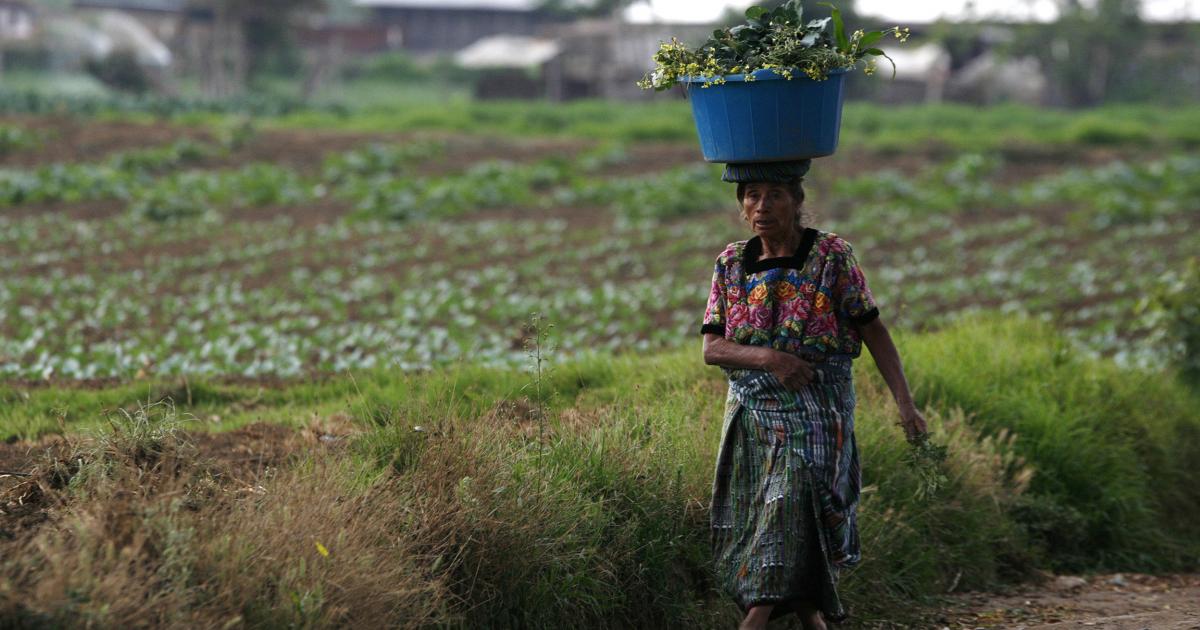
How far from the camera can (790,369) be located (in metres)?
4.09

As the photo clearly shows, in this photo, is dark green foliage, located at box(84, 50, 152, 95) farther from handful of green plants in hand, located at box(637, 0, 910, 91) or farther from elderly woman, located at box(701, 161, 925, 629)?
elderly woman, located at box(701, 161, 925, 629)

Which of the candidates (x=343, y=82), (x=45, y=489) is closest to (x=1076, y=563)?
(x=45, y=489)

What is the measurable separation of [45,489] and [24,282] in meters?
8.46

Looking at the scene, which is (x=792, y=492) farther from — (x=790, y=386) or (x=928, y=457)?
(x=928, y=457)

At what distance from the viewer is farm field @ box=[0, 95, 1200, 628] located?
369 cm

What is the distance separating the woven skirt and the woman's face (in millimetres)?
463

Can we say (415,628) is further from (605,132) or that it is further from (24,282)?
(605,132)

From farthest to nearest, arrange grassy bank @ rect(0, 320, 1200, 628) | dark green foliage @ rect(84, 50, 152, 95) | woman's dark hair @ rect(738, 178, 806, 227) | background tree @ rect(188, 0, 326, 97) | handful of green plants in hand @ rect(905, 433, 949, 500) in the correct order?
dark green foliage @ rect(84, 50, 152, 95), background tree @ rect(188, 0, 326, 97), handful of green plants in hand @ rect(905, 433, 949, 500), woman's dark hair @ rect(738, 178, 806, 227), grassy bank @ rect(0, 320, 1200, 628)

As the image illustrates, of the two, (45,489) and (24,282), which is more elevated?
(45,489)

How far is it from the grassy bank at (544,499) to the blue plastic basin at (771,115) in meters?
1.27

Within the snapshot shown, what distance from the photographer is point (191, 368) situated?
7.94 m

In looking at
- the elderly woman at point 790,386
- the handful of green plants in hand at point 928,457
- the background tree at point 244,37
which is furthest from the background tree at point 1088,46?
the elderly woman at point 790,386

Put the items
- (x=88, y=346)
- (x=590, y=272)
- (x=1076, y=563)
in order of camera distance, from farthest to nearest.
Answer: (x=590, y=272)
(x=88, y=346)
(x=1076, y=563)

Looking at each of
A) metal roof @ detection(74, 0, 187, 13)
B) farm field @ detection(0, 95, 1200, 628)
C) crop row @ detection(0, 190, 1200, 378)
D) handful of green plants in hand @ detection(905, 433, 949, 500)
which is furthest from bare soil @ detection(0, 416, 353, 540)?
metal roof @ detection(74, 0, 187, 13)
